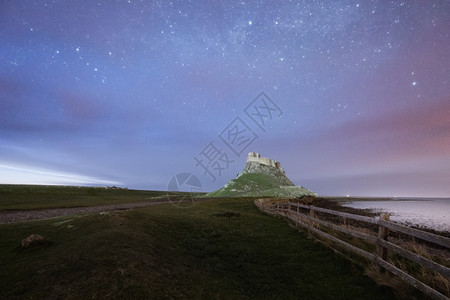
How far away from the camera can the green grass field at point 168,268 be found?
5.32 metres

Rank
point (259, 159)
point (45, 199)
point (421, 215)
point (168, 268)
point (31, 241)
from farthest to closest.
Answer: point (259, 159) → point (421, 215) → point (45, 199) → point (31, 241) → point (168, 268)

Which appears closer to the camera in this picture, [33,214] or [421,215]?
[33,214]

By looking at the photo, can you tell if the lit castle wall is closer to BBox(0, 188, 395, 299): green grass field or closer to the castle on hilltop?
the castle on hilltop

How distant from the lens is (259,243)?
1088 centimetres

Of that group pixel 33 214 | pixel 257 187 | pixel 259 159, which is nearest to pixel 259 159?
pixel 259 159

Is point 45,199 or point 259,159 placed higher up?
point 259,159

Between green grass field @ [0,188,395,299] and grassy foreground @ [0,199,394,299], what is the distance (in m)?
0.02

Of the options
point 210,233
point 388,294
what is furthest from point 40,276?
point 388,294

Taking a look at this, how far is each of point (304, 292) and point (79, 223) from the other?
37.4ft

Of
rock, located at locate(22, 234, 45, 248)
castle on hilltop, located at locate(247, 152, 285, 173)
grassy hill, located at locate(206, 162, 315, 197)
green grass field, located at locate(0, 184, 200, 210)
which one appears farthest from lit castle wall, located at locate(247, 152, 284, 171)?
rock, located at locate(22, 234, 45, 248)

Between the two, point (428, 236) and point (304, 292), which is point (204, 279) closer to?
point (304, 292)

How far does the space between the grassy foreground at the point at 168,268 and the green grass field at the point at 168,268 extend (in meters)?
0.02

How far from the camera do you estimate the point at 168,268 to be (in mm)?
6910

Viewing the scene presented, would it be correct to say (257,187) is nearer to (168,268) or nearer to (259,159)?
(259,159)
